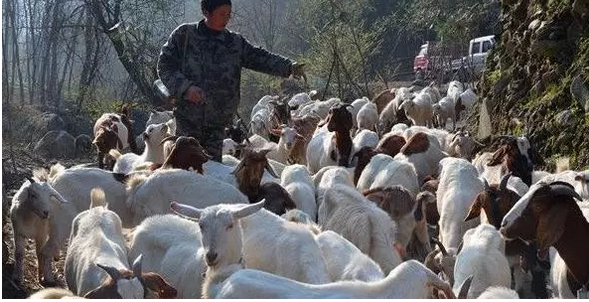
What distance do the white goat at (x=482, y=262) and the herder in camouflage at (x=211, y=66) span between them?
6.98 feet

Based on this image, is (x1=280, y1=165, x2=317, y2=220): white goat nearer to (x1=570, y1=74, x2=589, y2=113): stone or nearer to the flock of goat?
the flock of goat

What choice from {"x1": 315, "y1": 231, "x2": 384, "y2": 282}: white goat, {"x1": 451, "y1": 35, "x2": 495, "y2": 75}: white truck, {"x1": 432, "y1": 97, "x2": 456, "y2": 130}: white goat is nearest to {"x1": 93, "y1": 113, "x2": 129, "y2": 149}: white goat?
{"x1": 432, "y1": 97, "x2": 456, "y2": 130}: white goat

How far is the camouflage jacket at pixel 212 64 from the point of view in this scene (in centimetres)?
766

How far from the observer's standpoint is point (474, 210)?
7.41m

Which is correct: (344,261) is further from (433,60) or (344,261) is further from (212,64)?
(433,60)

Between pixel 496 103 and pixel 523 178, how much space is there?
18.5 ft

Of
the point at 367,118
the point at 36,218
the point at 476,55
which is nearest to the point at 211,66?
the point at 36,218

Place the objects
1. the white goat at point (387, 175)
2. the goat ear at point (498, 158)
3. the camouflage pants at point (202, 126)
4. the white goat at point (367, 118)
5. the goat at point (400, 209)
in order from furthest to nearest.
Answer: the white goat at point (367, 118) < the goat ear at point (498, 158) < the white goat at point (387, 175) < the camouflage pants at point (202, 126) < the goat at point (400, 209)

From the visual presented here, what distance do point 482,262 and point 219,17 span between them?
9.80 ft

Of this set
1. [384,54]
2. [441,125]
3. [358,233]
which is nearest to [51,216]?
[358,233]

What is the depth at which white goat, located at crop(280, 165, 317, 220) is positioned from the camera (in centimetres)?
786

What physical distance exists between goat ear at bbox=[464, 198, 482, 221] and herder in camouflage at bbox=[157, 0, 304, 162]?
68.3 inches

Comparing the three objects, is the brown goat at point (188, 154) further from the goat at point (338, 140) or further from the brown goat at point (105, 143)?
the brown goat at point (105, 143)

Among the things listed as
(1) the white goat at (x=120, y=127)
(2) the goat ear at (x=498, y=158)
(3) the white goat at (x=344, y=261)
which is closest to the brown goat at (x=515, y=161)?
(2) the goat ear at (x=498, y=158)
